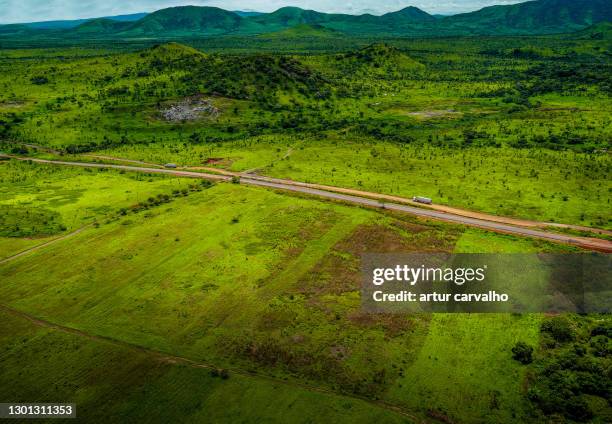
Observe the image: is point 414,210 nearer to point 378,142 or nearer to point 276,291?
point 276,291

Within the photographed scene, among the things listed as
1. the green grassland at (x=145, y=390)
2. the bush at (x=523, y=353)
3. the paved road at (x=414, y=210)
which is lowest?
the green grassland at (x=145, y=390)

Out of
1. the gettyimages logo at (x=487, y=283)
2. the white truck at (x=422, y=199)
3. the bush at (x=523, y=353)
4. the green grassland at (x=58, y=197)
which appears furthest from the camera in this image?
the white truck at (x=422, y=199)

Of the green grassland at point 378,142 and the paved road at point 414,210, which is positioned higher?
the green grassland at point 378,142

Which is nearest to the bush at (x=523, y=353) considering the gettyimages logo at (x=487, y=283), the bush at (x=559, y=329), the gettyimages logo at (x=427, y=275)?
the bush at (x=559, y=329)

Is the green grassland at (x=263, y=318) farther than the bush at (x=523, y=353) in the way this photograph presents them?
No

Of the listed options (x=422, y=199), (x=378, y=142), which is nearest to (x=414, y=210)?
(x=422, y=199)

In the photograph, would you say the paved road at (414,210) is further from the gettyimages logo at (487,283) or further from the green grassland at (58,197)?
the green grassland at (58,197)

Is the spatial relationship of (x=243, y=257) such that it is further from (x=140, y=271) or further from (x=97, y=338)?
(x=97, y=338)
